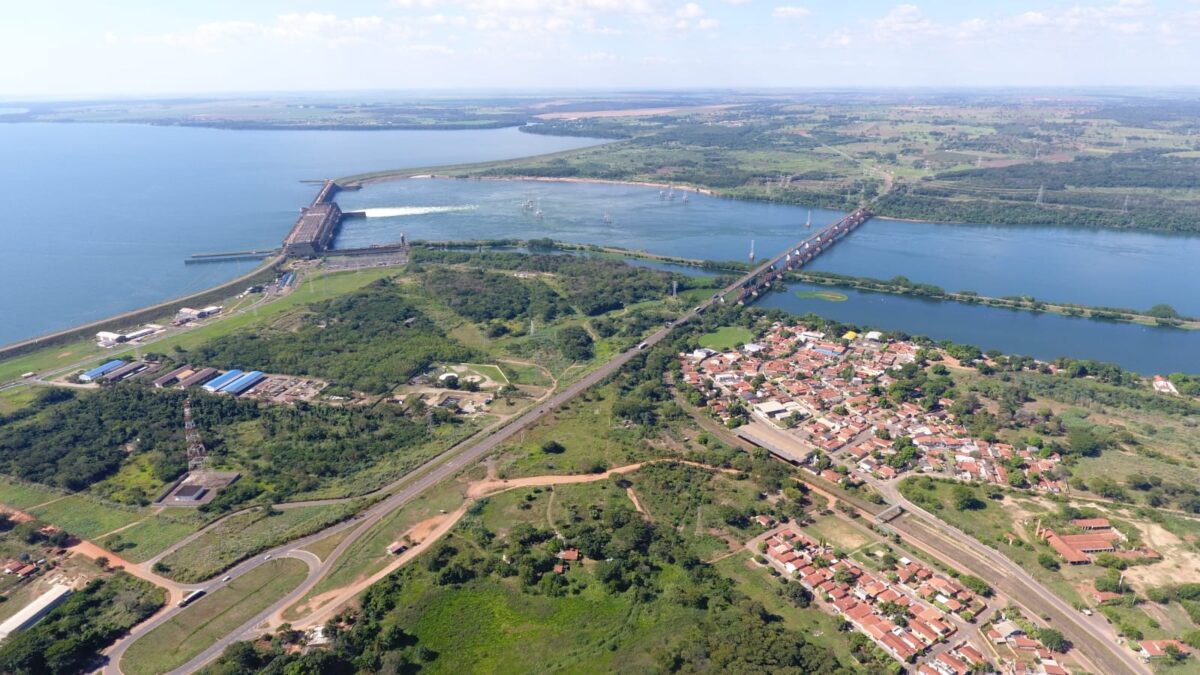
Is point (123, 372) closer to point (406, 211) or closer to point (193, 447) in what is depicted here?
point (193, 447)

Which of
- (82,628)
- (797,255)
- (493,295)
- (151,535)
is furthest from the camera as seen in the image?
(797,255)

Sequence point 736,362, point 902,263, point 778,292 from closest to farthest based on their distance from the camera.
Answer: point 736,362, point 778,292, point 902,263

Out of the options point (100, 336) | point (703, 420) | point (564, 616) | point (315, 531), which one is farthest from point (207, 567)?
point (100, 336)

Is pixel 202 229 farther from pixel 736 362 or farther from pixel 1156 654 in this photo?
pixel 1156 654

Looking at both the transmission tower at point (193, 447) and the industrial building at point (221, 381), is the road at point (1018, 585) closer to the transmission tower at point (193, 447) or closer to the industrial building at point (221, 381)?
the transmission tower at point (193, 447)

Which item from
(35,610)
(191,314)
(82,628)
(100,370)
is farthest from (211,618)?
(191,314)

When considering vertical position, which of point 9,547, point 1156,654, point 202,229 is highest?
point 202,229

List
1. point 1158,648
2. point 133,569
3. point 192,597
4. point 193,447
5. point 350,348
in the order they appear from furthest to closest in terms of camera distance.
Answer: point 350,348 → point 193,447 → point 133,569 → point 192,597 → point 1158,648
